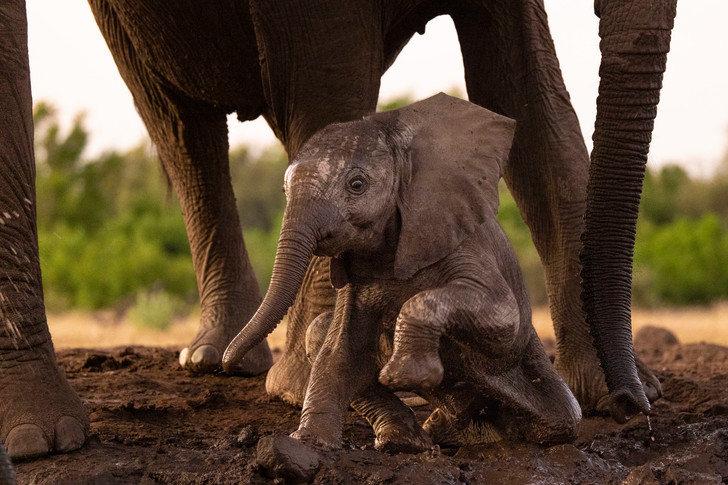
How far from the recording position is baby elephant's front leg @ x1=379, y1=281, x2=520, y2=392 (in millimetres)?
2680

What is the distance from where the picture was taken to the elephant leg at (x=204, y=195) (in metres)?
4.87

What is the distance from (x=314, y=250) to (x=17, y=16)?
1.20 meters

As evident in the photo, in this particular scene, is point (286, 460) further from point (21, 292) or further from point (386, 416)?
point (21, 292)

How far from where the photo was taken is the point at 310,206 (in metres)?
2.74

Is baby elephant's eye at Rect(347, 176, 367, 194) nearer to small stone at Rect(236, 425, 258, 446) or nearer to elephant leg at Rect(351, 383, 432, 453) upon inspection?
elephant leg at Rect(351, 383, 432, 453)

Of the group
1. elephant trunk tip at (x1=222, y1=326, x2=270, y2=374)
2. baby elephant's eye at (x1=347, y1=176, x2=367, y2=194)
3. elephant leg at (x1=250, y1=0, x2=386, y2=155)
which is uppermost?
elephant leg at (x1=250, y1=0, x2=386, y2=155)

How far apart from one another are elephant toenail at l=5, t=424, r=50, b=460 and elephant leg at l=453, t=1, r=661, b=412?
1901 millimetres

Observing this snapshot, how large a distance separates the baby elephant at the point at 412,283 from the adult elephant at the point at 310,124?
0.38 meters

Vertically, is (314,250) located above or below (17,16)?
below

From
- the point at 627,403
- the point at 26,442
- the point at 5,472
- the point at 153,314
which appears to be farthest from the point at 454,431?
the point at 153,314

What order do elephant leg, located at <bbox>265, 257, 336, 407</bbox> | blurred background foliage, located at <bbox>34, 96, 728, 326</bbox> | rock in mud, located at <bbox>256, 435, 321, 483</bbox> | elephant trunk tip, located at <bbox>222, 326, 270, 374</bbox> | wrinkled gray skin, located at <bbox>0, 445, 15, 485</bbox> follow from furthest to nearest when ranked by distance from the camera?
1. blurred background foliage, located at <bbox>34, 96, 728, 326</bbox>
2. elephant leg, located at <bbox>265, 257, 336, 407</bbox>
3. elephant trunk tip, located at <bbox>222, 326, 270, 374</bbox>
4. rock in mud, located at <bbox>256, 435, 321, 483</bbox>
5. wrinkled gray skin, located at <bbox>0, 445, 15, 485</bbox>

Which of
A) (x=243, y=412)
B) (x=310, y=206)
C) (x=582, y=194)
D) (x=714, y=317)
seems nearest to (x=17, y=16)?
(x=310, y=206)

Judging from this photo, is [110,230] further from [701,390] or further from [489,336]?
[489,336]

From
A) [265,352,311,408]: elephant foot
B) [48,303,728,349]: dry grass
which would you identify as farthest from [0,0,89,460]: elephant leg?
[48,303,728,349]: dry grass
